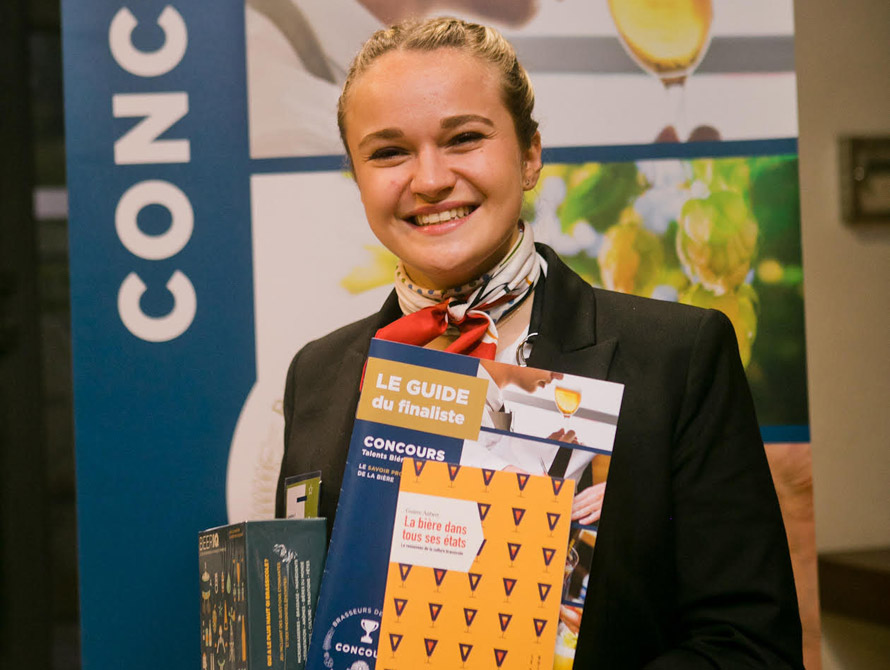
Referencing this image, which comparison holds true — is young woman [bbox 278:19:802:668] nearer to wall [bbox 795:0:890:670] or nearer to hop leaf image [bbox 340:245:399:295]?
hop leaf image [bbox 340:245:399:295]

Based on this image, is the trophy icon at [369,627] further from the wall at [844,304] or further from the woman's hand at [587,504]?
the wall at [844,304]

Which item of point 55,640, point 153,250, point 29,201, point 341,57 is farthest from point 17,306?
point 341,57

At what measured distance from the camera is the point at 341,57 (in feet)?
6.84

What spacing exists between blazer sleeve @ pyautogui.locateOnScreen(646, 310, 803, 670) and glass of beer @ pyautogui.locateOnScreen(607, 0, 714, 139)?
0.91m

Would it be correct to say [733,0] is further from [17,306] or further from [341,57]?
[17,306]

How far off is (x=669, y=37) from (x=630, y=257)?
20.0 inches

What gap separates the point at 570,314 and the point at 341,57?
0.94m

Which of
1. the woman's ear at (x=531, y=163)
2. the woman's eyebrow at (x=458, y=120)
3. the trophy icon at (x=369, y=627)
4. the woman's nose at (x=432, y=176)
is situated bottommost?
the trophy icon at (x=369, y=627)

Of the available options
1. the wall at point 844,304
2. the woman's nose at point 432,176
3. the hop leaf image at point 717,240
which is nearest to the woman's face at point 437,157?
the woman's nose at point 432,176

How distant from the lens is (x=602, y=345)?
57.4 inches

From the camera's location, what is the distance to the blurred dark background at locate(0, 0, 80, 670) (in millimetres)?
3326

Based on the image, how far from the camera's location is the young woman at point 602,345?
1.32m

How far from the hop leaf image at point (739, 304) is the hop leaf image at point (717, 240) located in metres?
0.02

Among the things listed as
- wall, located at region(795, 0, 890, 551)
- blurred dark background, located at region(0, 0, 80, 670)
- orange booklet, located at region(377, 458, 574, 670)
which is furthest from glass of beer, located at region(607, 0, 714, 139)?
blurred dark background, located at region(0, 0, 80, 670)
